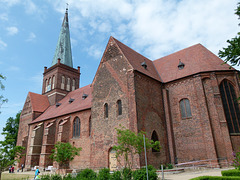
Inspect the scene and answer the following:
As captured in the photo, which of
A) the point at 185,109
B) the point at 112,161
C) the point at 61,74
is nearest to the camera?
the point at 112,161

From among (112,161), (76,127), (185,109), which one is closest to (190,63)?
(185,109)

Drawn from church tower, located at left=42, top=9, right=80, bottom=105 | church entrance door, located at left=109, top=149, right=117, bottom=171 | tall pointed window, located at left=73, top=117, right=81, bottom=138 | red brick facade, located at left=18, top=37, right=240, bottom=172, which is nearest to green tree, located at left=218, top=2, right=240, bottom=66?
red brick facade, located at left=18, top=37, right=240, bottom=172

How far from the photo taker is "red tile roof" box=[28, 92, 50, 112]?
120ft

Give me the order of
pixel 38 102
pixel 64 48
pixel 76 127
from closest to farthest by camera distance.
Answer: pixel 76 127 < pixel 38 102 < pixel 64 48

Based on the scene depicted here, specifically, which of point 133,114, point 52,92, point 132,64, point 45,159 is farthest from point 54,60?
point 133,114

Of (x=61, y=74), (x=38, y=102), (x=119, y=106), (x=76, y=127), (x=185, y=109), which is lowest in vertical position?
(x=76, y=127)

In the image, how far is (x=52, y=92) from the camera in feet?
129

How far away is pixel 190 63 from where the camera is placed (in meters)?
22.3

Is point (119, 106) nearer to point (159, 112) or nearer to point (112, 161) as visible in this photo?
point (159, 112)

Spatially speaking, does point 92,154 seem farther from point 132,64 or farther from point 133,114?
point 132,64

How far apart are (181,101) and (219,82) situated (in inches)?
166

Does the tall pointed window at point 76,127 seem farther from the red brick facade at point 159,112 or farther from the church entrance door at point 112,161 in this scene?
the church entrance door at point 112,161

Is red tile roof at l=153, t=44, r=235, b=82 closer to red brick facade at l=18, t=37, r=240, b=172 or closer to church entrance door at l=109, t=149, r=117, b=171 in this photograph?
red brick facade at l=18, t=37, r=240, b=172

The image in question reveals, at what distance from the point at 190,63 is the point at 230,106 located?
253 inches
